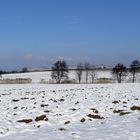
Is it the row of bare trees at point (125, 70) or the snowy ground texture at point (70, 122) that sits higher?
the row of bare trees at point (125, 70)

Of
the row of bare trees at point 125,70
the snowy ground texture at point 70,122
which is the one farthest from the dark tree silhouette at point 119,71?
the snowy ground texture at point 70,122

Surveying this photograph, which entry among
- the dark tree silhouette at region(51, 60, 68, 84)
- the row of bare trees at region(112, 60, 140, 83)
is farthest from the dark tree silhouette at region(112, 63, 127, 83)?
the dark tree silhouette at region(51, 60, 68, 84)

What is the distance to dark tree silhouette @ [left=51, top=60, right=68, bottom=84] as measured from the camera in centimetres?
10999

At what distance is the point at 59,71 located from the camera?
370ft

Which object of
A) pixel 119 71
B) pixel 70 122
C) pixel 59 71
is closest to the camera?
pixel 70 122

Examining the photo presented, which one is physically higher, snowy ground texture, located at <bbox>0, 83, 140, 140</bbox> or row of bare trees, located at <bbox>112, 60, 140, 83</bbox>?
row of bare trees, located at <bbox>112, 60, 140, 83</bbox>

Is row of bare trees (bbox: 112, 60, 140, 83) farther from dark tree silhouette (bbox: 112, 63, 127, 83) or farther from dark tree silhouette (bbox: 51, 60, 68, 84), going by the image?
dark tree silhouette (bbox: 51, 60, 68, 84)

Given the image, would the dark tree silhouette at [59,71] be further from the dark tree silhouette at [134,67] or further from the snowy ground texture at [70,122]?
the snowy ground texture at [70,122]

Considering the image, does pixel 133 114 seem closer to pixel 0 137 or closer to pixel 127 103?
pixel 127 103

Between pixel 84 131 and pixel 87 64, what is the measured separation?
132m

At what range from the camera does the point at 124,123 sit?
1388 centimetres

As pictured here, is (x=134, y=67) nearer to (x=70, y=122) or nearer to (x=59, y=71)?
(x=59, y=71)

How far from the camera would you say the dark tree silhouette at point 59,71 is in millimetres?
109988

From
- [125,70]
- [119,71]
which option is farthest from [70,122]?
[125,70]
